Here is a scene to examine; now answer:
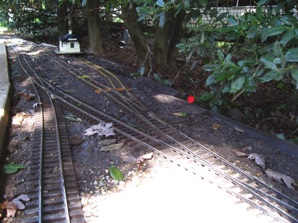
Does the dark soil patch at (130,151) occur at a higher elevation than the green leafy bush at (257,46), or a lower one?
lower

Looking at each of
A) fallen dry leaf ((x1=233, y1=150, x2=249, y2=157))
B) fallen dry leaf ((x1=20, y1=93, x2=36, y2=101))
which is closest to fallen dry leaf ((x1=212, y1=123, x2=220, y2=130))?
fallen dry leaf ((x1=233, y1=150, x2=249, y2=157))

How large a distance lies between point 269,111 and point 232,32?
336cm

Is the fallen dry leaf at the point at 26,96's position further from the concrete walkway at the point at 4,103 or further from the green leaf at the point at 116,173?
the green leaf at the point at 116,173

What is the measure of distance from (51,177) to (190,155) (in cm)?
187

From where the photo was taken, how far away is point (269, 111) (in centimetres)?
646

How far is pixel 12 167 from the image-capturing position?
12.0 feet

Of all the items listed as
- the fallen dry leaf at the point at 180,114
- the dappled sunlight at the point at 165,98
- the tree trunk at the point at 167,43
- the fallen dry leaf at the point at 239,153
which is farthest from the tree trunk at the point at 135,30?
the fallen dry leaf at the point at 239,153

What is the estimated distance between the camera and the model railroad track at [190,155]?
123 inches

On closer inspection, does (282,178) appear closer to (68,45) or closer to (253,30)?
(253,30)

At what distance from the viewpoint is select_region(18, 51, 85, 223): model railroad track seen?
114 inches

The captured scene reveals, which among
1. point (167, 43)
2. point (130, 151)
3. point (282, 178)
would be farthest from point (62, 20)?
point (282, 178)

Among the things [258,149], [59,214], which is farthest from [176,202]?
[258,149]

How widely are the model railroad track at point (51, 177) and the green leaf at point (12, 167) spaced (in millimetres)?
149

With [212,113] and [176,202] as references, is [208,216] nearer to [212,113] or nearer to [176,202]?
[176,202]
